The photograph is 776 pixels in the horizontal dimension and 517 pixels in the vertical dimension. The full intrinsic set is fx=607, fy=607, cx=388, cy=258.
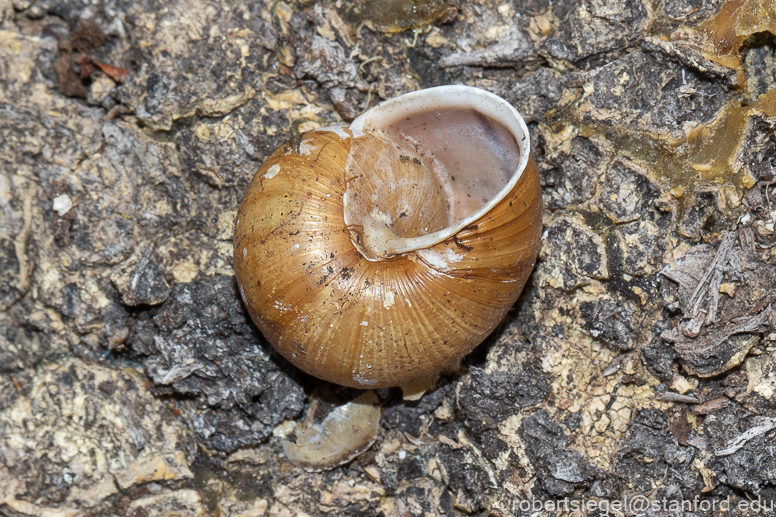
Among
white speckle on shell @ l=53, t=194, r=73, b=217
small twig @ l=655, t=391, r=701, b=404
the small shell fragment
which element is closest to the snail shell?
the small shell fragment

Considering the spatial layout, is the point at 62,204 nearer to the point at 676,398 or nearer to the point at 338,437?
the point at 338,437

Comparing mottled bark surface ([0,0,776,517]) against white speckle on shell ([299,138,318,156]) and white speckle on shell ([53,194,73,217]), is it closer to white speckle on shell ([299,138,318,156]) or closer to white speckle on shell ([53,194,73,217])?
white speckle on shell ([53,194,73,217])

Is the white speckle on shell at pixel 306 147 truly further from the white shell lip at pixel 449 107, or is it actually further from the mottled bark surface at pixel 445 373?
the mottled bark surface at pixel 445 373

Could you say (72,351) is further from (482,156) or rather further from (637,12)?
(637,12)

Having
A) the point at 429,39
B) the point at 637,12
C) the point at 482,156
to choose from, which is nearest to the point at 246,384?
the point at 482,156

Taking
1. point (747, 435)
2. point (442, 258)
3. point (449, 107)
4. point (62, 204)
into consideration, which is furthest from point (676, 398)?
point (62, 204)

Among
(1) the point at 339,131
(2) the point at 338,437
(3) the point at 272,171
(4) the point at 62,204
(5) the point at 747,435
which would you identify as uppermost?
(1) the point at 339,131

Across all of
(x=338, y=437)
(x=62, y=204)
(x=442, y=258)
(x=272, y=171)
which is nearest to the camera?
(x=442, y=258)

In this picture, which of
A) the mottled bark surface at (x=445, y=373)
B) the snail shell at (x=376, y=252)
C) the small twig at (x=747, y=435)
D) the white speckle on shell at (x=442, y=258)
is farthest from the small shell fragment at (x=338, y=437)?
the small twig at (x=747, y=435)
